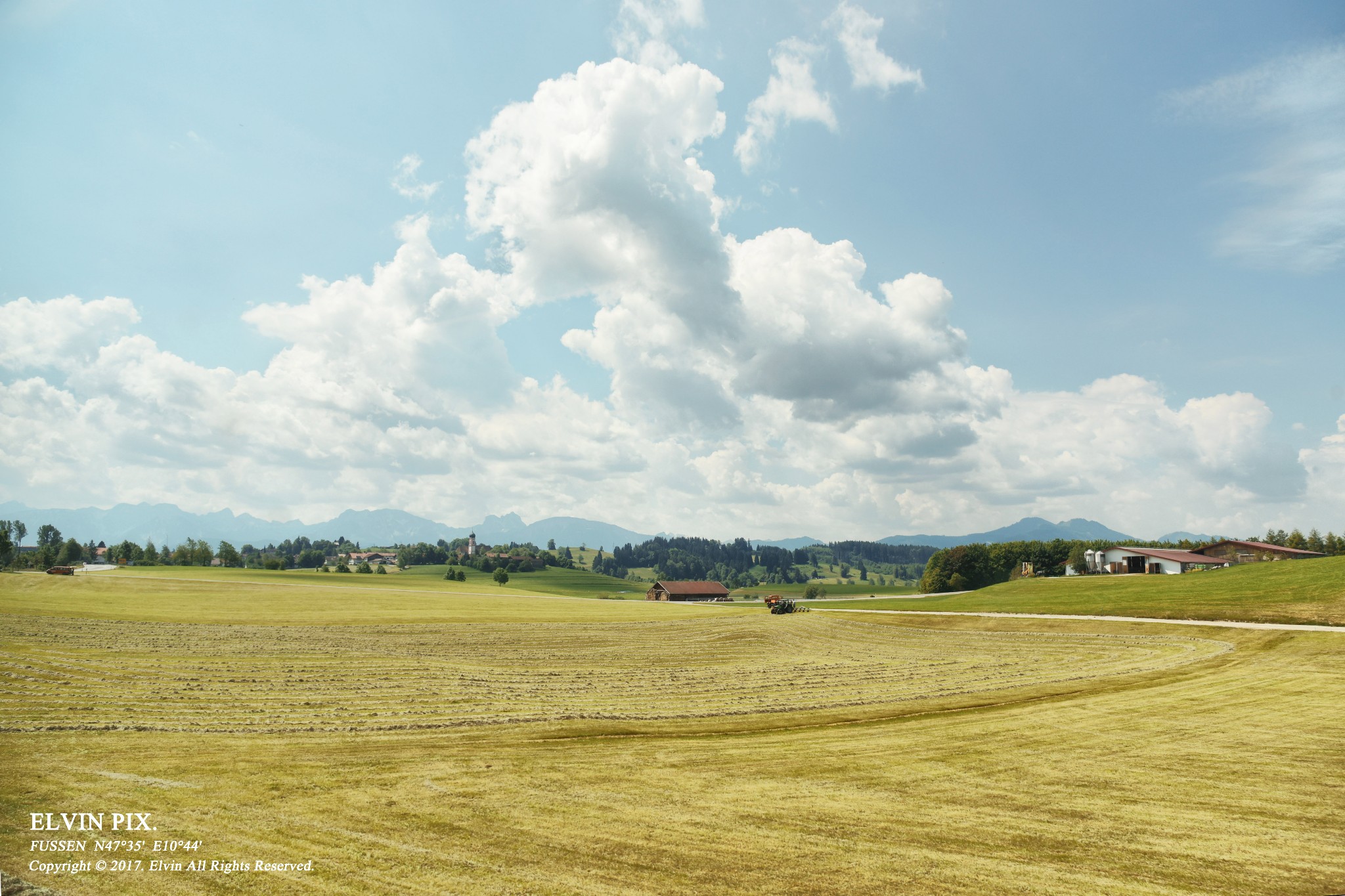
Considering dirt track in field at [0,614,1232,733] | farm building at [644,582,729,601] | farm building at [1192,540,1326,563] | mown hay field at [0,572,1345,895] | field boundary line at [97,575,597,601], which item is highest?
farm building at [1192,540,1326,563]

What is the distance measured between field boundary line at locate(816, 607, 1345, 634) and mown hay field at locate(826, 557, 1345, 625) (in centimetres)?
115

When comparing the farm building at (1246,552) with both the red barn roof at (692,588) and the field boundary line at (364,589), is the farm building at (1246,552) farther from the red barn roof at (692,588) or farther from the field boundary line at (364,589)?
the red barn roof at (692,588)

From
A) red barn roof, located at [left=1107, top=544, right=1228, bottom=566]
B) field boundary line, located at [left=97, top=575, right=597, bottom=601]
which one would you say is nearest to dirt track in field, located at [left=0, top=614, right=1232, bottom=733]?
field boundary line, located at [left=97, top=575, right=597, bottom=601]

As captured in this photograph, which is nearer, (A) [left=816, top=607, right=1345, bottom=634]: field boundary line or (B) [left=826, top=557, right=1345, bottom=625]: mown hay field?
(A) [left=816, top=607, right=1345, bottom=634]: field boundary line

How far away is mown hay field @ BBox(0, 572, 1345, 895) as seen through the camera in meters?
11.6

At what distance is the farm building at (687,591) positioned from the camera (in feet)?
520

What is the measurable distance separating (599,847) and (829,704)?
1534 cm

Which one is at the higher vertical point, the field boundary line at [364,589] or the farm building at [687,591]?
the field boundary line at [364,589]

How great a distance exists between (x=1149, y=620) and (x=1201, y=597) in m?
12.0

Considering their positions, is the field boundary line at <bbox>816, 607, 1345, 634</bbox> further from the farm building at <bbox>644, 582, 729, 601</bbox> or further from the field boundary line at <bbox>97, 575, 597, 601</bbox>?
the farm building at <bbox>644, 582, 729, 601</bbox>

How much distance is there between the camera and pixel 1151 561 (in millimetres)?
108312

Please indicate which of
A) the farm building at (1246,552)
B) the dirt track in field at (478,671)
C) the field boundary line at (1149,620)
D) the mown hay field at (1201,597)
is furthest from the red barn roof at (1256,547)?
the dirt track in field at (478,671)

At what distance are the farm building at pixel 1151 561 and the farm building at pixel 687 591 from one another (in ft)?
260

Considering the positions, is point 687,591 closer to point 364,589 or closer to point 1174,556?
point 364,589
